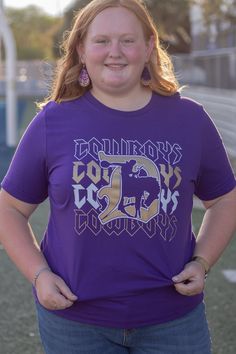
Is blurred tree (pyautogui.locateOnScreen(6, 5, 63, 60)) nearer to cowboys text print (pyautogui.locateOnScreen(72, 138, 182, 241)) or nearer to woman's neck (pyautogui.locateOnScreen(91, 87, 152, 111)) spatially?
woman's neck (pyautogui.locateOnScreen(91, 87, 152, 111))

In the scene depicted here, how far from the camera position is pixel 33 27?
99.8 meters

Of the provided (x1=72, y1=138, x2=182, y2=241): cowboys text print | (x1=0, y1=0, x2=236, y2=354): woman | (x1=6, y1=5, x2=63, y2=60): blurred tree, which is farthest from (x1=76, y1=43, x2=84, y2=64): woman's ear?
(x1=6, y1=5, x2=63, y2=60): blurred tree

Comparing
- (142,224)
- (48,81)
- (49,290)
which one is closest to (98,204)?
(142,224)

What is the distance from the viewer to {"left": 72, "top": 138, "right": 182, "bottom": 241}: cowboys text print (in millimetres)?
2309

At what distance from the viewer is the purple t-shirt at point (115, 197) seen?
2.31 meters

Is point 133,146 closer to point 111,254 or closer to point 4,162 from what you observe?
point 111,254

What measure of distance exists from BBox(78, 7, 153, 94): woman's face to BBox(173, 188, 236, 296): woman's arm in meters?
0.49

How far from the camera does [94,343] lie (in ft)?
7.77

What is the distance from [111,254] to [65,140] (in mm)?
360

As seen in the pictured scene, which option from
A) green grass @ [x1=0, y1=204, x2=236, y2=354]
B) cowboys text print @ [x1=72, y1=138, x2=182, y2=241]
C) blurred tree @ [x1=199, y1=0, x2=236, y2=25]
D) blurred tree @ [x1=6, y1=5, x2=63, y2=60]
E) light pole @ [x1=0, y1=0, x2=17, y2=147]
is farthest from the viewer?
blurred tree @ [x1=6, y1=5, x2=63, y2=60]

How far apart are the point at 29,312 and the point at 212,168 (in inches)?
116

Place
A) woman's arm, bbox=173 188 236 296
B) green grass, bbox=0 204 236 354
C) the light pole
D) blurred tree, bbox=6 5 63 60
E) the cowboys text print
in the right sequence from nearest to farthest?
the cowboys text print, woman's arm, bbox=173 188 236 296, green grass, bbox=0 204 236 354, the light pole, blurred tree, bbox=6 5 63 60

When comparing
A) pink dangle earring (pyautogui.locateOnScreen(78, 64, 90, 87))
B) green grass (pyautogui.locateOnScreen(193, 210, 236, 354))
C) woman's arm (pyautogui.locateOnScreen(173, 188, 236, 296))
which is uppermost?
pink dangle earring (pyautogui.locateOnScreen(78, 64, 90, 87))

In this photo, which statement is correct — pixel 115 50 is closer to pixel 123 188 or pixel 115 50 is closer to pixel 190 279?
pixel 123 188
